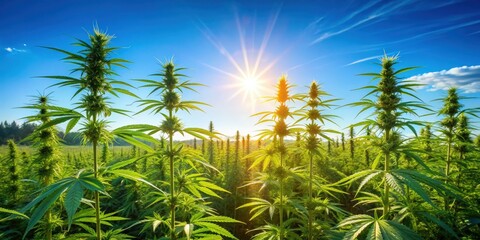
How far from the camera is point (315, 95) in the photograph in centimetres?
493

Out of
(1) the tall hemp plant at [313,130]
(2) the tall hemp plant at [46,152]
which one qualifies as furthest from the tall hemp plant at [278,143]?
(2) the tall hemp plant at [46,152]

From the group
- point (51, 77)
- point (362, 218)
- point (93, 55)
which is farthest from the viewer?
point (362, 218)

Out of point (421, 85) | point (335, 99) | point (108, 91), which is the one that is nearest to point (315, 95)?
point (335, 99)

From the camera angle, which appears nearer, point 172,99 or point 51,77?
point 51,77

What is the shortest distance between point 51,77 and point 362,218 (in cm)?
366

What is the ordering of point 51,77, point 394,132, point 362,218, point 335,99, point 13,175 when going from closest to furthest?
1. point 51,77
2. point 362,218
3. point 394,132
4. point 335,99
5. point 13,175

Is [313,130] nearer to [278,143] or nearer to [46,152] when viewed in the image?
[278,143]

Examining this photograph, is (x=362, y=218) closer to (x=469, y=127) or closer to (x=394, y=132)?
(x=394, y=132)

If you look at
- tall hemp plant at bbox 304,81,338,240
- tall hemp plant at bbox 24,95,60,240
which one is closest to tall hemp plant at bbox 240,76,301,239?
tall hemp plant at bbox 304,81,338,240

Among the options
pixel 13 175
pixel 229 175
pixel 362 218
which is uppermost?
pixel 362 218

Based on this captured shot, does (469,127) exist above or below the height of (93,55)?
below

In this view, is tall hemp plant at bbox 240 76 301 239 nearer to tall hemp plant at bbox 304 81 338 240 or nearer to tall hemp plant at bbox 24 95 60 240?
tall hemp plant at bbox 304 81 338 240

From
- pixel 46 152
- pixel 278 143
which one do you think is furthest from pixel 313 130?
pixel 46 152

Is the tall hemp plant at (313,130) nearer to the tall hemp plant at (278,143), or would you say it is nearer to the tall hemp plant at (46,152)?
the tall hemp plant at (278,143)
